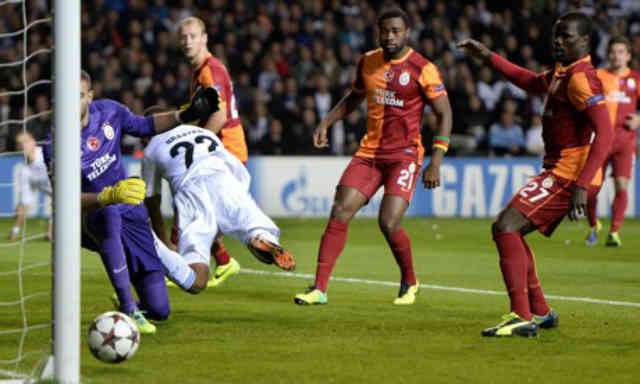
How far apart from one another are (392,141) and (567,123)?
5.66 ft

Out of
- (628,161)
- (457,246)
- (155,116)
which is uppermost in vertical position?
(155,116)

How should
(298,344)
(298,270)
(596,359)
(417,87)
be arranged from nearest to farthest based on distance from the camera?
(596,359), (298,344), (417,87), (298,270)

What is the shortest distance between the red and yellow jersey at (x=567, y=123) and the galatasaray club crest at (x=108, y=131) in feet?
8.15

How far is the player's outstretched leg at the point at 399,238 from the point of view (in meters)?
7.34

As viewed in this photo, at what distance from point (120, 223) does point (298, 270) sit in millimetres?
3822

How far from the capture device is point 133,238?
617 cm

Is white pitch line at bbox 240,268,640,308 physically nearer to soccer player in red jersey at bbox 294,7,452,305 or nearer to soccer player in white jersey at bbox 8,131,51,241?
soccer player in red jersey at bbox 294,7,452,305

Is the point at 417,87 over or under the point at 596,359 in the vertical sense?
over

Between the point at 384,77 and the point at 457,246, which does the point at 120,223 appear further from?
the point at 457,246

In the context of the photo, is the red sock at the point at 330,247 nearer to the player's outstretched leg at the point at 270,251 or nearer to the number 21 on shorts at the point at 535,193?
the player's outstretched leg at the point at 270,251

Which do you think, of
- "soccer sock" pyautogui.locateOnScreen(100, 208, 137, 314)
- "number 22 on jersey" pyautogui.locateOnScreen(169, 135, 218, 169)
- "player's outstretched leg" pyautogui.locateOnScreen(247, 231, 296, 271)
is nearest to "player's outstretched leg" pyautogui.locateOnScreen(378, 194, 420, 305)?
"player's outstretched leg" pyautogui.locateOnScreen(247, 231, 296, 271)

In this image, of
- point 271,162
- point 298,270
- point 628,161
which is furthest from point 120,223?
point 271,162

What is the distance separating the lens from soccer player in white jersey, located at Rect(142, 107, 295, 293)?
662 centimetres

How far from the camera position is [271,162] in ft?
53.6
